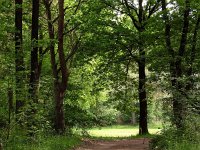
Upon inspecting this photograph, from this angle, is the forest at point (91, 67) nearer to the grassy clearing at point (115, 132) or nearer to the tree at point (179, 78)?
the tree at point (179, 78)

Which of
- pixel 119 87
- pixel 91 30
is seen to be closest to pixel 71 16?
pixel 91 30

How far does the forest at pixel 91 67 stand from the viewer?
12914 mm

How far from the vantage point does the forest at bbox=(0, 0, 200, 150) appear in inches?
508

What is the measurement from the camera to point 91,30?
23.8m

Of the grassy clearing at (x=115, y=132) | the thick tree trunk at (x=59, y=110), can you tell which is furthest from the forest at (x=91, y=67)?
the grassy clearing at (x=115, y=132)

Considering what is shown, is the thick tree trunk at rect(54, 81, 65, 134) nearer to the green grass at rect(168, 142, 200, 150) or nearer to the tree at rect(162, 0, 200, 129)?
the tree at rect(162, 0, 200, 129)

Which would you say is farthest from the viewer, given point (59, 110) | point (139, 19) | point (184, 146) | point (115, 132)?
point (115, 132)

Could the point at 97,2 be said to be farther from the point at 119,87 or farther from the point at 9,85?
the point at 9,85

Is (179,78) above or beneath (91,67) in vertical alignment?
beneath

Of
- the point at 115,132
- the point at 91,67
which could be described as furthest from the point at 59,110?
the point at 115,132

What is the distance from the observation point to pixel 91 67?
1238 inches

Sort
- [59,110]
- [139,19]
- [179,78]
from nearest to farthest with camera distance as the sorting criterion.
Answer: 1. [179,78]
2. [59,110]
3. [139,19]

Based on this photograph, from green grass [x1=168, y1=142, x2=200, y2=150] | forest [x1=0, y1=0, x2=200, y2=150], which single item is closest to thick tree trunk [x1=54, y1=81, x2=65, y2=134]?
forest [x1=0, y1=0, x2=200, y2=150]

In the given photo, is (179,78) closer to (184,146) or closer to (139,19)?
(184,146)
